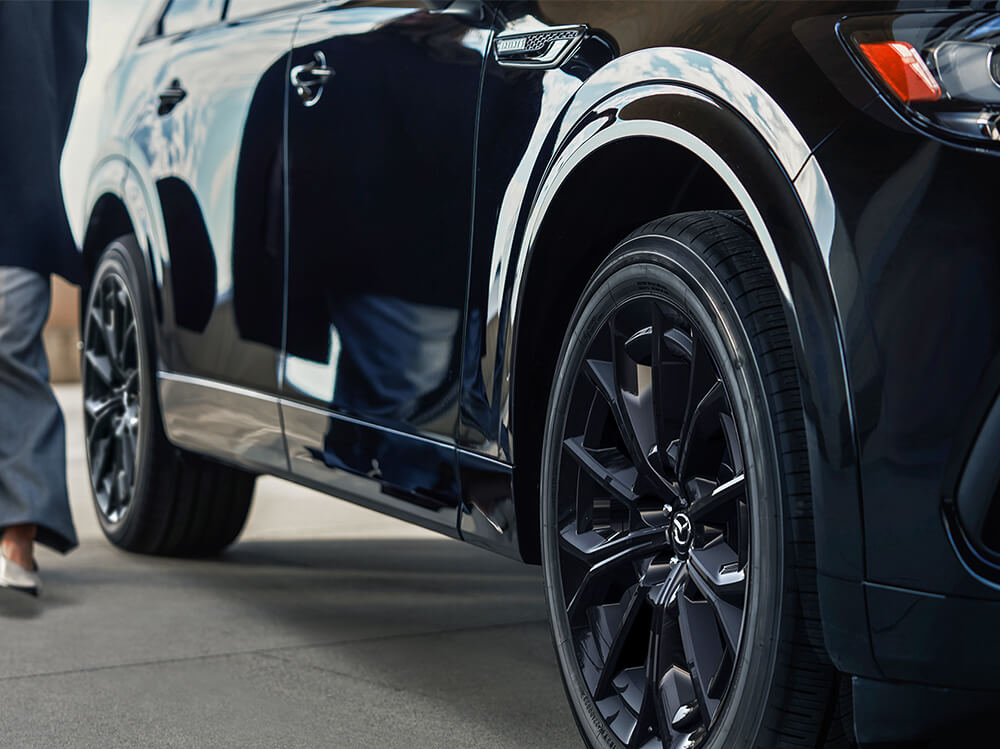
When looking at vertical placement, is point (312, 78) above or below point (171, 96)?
above

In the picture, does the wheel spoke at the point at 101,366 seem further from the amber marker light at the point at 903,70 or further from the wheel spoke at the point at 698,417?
the amber marker light at the point at 903,70

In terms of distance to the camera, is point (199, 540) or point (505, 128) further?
point (199, 540)

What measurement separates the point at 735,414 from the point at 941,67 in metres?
0.48

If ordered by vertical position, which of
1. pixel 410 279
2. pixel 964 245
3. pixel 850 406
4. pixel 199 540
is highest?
pixel 964 245

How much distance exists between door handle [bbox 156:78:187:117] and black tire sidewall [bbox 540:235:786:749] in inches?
72.6

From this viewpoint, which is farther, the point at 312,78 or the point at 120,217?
the point at 120,217

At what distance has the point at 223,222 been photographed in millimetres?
3346

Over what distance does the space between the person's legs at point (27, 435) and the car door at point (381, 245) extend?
899 millimetres

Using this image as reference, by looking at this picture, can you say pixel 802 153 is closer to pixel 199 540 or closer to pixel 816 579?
pixel 816 579

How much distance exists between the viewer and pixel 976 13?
161cm

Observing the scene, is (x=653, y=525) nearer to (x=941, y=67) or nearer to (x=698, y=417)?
(x=698, y=417)

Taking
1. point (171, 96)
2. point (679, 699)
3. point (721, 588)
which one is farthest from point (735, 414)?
point (171, 96)

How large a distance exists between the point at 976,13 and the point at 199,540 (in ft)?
10.0

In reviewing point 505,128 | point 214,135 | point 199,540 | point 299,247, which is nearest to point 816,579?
point 505,128
